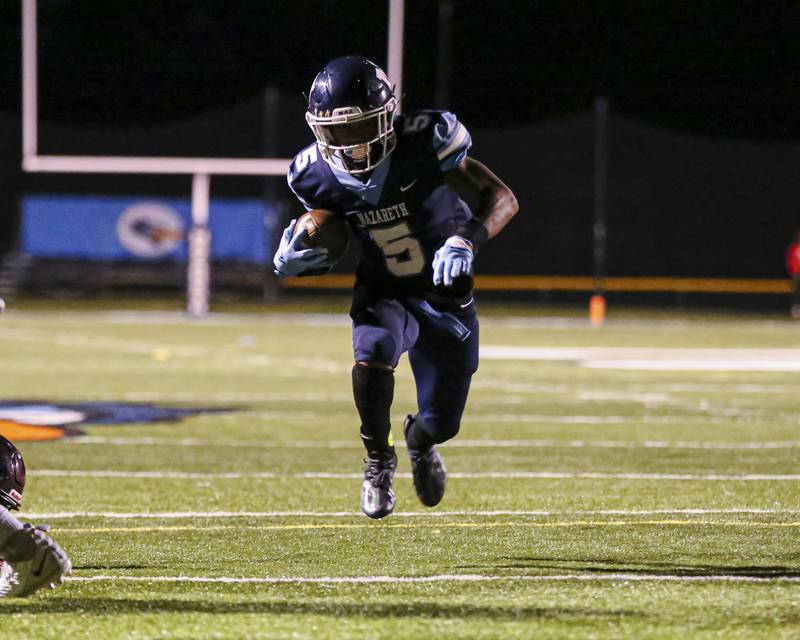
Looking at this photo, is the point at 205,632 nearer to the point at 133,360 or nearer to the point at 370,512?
the point at 370,512

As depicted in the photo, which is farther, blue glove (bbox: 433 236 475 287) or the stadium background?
the stadium background

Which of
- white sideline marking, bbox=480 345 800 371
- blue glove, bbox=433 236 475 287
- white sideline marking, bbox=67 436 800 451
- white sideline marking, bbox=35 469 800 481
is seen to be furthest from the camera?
white sideline marking, bbox=480 345 800 371

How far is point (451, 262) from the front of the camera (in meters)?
4.77

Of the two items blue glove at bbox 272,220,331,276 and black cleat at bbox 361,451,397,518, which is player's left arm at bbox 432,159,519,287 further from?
black cleat at bbox 361,451,397,518

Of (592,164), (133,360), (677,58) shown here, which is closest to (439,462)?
(133,360)

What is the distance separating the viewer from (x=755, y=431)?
9.05 m

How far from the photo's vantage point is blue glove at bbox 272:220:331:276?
498 cm

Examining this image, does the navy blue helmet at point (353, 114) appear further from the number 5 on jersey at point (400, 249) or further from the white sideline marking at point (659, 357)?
the white sideline marking at point (659, 357)

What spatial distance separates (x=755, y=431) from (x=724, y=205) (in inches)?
599

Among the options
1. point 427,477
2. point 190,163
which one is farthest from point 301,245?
point 190,163

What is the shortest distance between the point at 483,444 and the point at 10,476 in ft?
15.2

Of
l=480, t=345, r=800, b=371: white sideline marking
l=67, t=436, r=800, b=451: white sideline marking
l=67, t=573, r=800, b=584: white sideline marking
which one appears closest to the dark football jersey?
l=67, t=573, r=800, b=584: white sideline marking

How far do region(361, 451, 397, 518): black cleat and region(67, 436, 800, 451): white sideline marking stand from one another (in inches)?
126

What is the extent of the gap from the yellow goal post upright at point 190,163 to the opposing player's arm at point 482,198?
8.44 m
